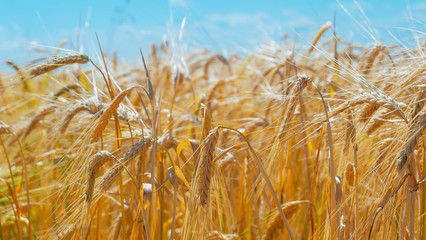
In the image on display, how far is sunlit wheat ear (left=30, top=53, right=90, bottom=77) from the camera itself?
3.89ft

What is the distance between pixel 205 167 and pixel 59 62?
60 centimetres

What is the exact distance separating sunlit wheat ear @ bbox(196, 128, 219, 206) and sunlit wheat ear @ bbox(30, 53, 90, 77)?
1.64ft

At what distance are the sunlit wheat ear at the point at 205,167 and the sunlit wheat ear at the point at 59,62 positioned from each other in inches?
19.7

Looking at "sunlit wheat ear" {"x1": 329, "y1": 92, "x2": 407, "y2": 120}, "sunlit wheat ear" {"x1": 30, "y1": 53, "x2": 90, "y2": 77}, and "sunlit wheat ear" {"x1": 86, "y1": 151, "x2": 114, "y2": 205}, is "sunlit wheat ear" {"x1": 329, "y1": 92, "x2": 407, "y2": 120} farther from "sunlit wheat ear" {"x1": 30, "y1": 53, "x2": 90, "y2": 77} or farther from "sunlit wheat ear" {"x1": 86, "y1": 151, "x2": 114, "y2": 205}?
"sunlit wheat ear" {"x1": 30, "y1": 53, "x2": 90, "y2": 77}

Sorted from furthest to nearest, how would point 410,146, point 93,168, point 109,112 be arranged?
1. point 109,112
2. point 93,168
3. point 410,146

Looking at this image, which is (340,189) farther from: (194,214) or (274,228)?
(194,214)

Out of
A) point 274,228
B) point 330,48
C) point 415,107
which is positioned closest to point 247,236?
point 274,228

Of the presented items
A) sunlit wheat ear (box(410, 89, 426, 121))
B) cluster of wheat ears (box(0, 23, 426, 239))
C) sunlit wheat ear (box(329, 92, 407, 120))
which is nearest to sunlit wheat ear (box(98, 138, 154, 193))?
cluster of wheat ears (box(0, 23, 426, 239))

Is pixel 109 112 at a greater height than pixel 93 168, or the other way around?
pixel 109 112

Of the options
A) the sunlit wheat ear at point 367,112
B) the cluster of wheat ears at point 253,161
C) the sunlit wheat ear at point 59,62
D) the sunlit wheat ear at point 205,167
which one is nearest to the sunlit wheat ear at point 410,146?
the cluster of wheat ears at point 253,161

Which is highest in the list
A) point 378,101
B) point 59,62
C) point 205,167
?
point 59,62

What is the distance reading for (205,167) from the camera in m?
0.88

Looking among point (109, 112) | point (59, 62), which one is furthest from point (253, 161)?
point (59, 62)

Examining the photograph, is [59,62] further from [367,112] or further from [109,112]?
[367,112]
